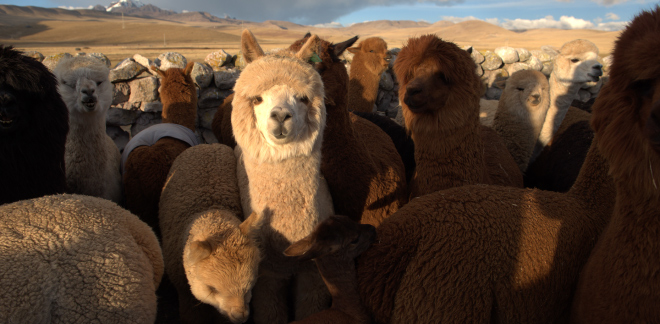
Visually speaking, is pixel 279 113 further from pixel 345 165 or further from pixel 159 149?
pixel 159 149

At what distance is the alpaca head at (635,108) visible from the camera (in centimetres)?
121

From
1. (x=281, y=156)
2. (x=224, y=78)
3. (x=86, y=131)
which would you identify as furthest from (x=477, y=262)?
(x=224, y=78)

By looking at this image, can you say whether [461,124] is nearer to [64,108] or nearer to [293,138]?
[293,138]

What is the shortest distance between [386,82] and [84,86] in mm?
6520

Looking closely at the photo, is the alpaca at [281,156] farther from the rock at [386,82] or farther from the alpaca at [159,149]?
the rock at [386,82]

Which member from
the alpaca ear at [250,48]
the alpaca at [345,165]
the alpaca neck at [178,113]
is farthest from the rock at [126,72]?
the alpaca ear at [250,48]

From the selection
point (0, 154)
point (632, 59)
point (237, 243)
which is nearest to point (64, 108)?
point (0, 154)

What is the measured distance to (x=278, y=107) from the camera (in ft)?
6.35

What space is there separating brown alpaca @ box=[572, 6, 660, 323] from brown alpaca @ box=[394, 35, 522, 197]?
122 centimetres

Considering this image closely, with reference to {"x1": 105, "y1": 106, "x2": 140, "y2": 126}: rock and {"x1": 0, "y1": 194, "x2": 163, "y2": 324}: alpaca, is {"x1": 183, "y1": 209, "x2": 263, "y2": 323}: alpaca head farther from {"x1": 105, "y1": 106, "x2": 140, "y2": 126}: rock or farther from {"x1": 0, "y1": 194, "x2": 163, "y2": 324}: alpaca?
{"x1": 105, "y1": 106, "x2": 140, "y2": 126}: rock

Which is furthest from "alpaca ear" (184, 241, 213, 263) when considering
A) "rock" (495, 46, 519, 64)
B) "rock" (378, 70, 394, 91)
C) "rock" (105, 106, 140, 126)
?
"rock" (495, 46, 519, 64)

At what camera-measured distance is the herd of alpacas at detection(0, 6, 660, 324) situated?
147 cm

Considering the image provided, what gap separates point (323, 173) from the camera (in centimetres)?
301

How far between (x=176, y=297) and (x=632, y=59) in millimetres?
3472
